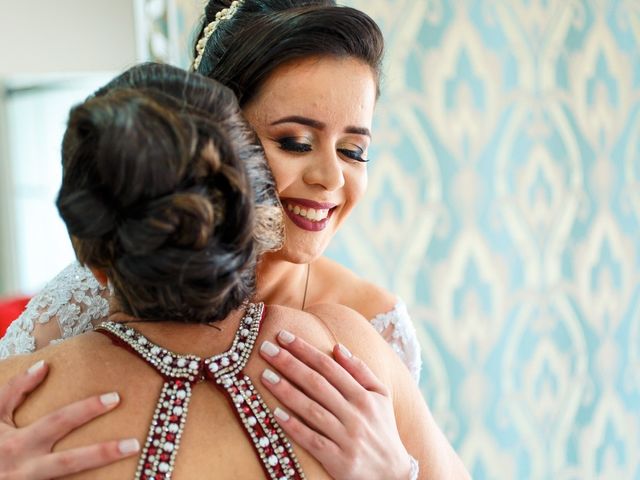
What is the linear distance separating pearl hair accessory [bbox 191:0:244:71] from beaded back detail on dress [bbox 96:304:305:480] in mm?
705

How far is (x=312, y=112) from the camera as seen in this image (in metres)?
1.31

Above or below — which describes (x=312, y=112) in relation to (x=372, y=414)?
above

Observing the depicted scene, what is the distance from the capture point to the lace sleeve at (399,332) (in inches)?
68.2

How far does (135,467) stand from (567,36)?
2.34m

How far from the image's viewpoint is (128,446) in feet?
2.72

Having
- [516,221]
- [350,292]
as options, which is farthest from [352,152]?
[516,221]

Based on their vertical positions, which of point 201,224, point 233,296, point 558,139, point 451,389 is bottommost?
point 451,389

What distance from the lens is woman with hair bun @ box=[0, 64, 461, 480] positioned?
30.6 inches

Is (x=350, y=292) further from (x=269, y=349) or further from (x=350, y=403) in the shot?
(x=269, y=349)

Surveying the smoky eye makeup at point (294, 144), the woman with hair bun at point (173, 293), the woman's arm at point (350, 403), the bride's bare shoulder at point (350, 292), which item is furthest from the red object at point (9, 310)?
the woman's arm at point (350, 403)

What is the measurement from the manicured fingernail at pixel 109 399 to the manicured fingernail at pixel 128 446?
4 centimetres

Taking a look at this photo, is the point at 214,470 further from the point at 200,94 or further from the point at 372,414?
the point at 200,94

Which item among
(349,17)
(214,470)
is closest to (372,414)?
(214,470)

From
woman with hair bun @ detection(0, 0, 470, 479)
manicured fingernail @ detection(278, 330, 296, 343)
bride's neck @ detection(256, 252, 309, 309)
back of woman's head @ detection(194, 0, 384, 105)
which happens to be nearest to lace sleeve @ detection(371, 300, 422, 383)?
bride's neck @ detection(256, 252, 309, 309)
